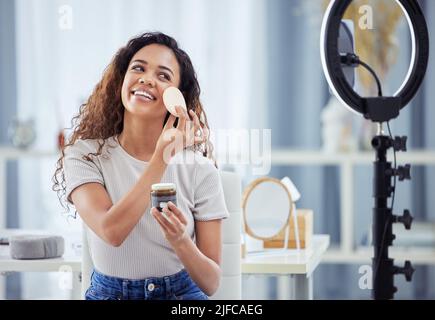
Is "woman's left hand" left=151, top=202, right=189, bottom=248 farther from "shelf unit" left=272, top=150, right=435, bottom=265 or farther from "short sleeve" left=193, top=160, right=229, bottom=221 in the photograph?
"shelf unit" left=272, top=150, right=435, bottom=265

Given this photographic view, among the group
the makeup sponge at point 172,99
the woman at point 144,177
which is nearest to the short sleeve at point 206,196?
the woman at point 144,177

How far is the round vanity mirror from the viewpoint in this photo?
1.42 metres

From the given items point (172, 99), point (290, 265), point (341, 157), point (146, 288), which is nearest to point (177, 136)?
point (172, 99)

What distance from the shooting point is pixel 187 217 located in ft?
3.70

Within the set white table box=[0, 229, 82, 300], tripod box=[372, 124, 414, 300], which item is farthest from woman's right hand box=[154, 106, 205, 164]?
white table box=[0, 229, 82, 300]

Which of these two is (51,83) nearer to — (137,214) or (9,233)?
(9,233)

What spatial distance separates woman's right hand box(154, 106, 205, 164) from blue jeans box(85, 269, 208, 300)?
17 centimetres

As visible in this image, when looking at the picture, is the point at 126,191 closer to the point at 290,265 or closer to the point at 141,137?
the point at 141,137

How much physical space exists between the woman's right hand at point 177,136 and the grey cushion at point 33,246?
36 cm

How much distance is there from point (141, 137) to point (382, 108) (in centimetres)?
34

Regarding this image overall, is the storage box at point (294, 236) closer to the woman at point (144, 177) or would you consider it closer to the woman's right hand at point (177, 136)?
the woman at point (144, 177)

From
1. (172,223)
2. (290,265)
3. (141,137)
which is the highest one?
(141,137)

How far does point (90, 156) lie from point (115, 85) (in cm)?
11

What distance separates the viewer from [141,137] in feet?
3.73
